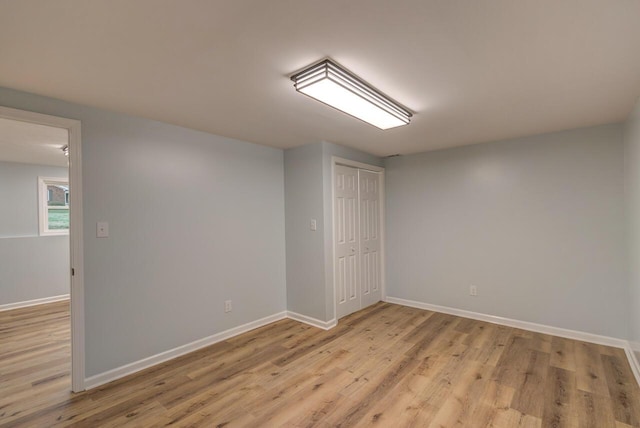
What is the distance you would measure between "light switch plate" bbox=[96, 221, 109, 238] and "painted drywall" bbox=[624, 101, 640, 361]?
4279 mm

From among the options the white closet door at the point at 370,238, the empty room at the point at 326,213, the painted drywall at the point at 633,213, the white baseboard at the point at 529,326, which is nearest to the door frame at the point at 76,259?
the empty room at the point at 326,213

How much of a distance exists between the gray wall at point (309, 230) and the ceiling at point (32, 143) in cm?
239

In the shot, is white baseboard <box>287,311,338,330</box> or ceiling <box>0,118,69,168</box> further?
white baseboard <box>287,311,338,330</box>

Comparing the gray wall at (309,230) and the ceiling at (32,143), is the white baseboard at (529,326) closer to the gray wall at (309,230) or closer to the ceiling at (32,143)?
the gray wall at (309,230)

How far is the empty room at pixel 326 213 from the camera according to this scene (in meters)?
1.47

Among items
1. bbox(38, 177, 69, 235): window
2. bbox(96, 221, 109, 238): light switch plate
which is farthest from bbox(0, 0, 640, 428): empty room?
bbox(38, 177, 69, 235): window

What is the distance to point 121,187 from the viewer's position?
2496mm

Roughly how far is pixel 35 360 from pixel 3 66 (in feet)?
8.72

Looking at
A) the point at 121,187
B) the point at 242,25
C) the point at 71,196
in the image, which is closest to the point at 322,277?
the point at 121,187

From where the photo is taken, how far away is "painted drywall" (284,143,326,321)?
3.54m

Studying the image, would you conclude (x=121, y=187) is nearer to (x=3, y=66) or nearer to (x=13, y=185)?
(x=3, y=66)

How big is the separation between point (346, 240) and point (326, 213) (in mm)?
591

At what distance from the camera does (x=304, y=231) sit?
371cm

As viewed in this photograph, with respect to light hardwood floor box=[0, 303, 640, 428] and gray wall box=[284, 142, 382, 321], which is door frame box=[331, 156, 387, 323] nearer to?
gray wall box=[284, 142, 382, 321]
